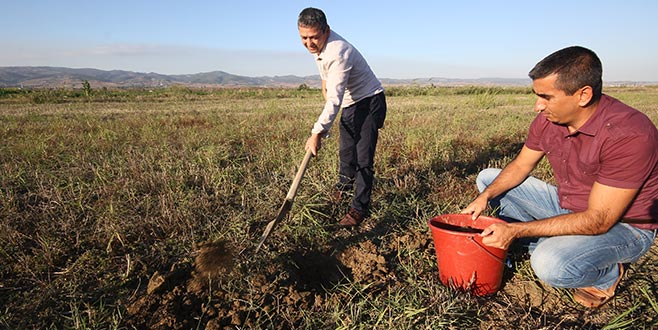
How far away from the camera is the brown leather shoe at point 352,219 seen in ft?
9.22

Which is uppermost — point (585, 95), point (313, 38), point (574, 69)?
point (313, 38)

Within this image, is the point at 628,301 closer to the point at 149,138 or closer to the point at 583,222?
the point at 583,222

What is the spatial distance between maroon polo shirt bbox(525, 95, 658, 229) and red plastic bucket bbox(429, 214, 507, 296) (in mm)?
618

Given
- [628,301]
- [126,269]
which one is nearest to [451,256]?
[628,301]

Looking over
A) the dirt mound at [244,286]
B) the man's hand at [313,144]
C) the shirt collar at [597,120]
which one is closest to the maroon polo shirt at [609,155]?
the shirt collar at [597,120]

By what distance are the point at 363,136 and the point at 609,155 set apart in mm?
1633

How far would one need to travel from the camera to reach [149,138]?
5637 mm

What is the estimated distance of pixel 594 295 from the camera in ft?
6.46

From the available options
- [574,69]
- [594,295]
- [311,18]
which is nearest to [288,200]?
[311,18]

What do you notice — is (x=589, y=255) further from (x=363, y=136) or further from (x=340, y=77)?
(x=340, y=77)

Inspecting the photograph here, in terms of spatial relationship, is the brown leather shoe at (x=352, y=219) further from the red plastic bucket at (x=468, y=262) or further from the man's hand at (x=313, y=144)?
the red plastic bucket at (x=468, y=262)

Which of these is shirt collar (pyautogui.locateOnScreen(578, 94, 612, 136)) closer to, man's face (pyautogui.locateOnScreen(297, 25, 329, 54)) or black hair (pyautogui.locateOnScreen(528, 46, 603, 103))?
black hair (pyautogui.locateOnScreen(528, 46, 603, 103))

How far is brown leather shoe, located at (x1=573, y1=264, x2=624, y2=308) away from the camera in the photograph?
194 centimetres

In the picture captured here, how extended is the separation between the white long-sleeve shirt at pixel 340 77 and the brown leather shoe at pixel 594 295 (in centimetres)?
176
